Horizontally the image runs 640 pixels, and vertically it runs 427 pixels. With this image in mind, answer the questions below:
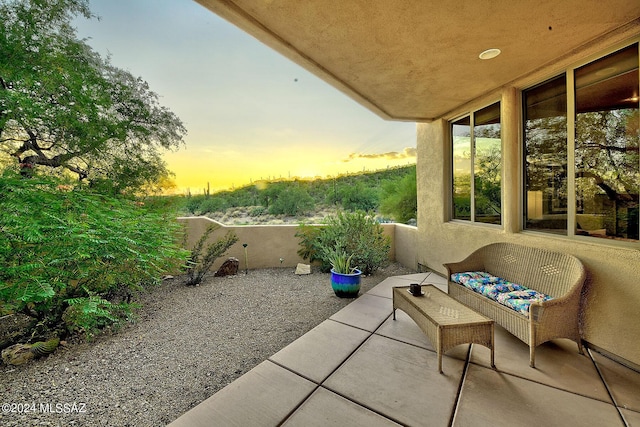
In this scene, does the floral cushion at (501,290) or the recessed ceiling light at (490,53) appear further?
the recessed ceiling light at (490,53)

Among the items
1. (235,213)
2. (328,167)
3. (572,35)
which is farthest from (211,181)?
(572,35)

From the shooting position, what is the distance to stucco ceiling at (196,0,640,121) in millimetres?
1882

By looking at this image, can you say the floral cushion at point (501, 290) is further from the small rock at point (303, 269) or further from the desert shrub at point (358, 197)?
the desert shrub at point (358, 197)

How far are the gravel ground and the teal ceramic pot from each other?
165 millimetres

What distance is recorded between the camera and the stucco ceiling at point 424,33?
188 centimetres

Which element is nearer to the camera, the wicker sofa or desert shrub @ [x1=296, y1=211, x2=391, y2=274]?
the wicker sofa

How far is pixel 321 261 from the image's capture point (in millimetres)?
5914

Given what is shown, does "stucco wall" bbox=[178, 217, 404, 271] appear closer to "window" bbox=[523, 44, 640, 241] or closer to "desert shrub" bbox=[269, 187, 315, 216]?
"window" bbox=[523, 44, 640, 241]

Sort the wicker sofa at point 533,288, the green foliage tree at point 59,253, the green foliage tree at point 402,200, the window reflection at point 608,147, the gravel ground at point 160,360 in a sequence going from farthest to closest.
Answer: the green foliage tree at point 402,200 → the green foliage tree at point 59,253 → the window reflection at point 608,147 → the wicker sofa at point 533,288 → the gravel ground at point 160,360

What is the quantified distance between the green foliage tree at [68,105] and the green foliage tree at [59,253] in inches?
55.6

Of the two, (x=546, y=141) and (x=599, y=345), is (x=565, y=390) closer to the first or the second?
(x=599, y=345)

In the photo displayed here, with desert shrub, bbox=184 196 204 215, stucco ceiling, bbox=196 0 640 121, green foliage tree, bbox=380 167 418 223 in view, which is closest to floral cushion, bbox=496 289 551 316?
stucco ceiling, bbox=196 0 640 121

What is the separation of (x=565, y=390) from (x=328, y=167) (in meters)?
10.5

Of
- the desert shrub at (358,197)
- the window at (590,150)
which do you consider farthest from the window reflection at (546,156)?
the desert shrub at (358,197)
